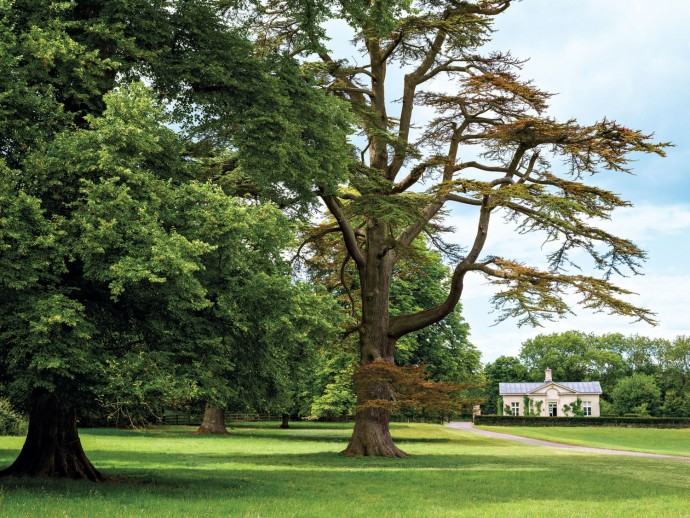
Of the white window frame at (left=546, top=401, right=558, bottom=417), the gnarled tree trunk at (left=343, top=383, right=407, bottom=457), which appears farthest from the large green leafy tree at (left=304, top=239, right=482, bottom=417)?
the white window frame at (left=546, top=401, right=558, bottom=417)

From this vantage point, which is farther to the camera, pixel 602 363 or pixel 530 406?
pixel 602 363

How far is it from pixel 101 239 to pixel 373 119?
15.6 metres

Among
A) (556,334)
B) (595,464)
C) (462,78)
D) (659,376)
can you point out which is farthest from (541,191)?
(556,334)

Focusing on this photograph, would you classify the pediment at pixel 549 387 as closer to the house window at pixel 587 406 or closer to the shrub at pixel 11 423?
the house window at pixel 587 406

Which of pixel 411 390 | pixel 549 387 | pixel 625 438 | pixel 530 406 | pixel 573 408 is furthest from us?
pixel 549 387

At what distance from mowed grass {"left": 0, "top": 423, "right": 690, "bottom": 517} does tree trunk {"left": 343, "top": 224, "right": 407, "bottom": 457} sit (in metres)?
1.33

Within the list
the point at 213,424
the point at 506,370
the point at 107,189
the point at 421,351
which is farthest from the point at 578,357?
the point at 107,189

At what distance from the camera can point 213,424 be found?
44.4 metres

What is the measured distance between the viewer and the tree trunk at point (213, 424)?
4416cm

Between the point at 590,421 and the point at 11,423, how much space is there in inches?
2242

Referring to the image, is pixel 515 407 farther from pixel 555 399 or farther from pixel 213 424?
pixel 213 424

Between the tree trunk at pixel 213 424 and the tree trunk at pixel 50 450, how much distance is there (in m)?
27.1

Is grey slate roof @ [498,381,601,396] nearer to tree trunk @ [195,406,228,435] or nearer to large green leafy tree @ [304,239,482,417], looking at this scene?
large green leafy tree @ [304,239,482,417]

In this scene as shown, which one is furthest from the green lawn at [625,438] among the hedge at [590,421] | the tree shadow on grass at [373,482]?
the tree shadow on grass at [373,482]
